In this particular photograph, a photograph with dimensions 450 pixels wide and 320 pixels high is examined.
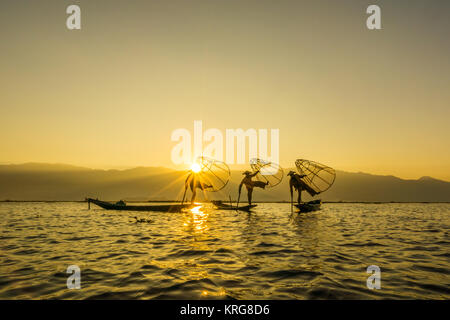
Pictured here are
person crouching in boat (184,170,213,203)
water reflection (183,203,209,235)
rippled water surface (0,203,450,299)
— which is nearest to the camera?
rippled water surface (0,203,450,299)

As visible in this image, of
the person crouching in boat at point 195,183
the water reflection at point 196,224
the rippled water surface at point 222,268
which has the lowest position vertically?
the water reflection at point 196,224

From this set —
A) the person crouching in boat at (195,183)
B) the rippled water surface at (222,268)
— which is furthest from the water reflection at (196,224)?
the person crouching in boat at (195,183)

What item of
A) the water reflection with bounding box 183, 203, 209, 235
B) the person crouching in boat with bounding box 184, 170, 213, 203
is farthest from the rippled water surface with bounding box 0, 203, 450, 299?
the person crouching in boat with bounding box 184, 170, 213, 203

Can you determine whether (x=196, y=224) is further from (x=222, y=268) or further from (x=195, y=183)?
(x=195, y=183)

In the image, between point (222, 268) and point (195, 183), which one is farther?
point (195, 183)

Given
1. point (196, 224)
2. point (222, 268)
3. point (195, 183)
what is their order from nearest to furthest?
point (222, 268) < point (196, 224) < point (195, 183)

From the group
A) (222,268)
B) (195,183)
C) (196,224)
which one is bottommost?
(196,224)

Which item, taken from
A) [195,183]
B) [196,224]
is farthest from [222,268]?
[195,183]

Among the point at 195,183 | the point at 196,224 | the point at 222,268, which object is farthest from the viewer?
the point at 195,183

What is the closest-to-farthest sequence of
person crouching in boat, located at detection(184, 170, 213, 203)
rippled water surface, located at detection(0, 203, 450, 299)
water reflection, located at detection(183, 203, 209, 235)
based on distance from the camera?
rippled water surface, located at detection(0, 203, 450, 299) → water reflection, located at detection(183, 203, 209, 235) → person crouching in boat, located at detection(184, 170, 213, 203)

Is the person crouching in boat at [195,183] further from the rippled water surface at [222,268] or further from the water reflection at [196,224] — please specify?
the rippled water surface at [222,268]

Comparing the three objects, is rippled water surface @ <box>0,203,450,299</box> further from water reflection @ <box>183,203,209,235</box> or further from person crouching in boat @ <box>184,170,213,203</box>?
person crouching in boat @ <box>184,170,213,203</box>

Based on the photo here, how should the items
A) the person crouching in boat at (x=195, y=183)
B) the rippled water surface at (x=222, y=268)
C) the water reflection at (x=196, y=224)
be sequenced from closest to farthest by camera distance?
the rippled water surface at (x=222, y=268), the water reflection at (x=196, y=224), the person crouching in boat at (x=195, y=183)
